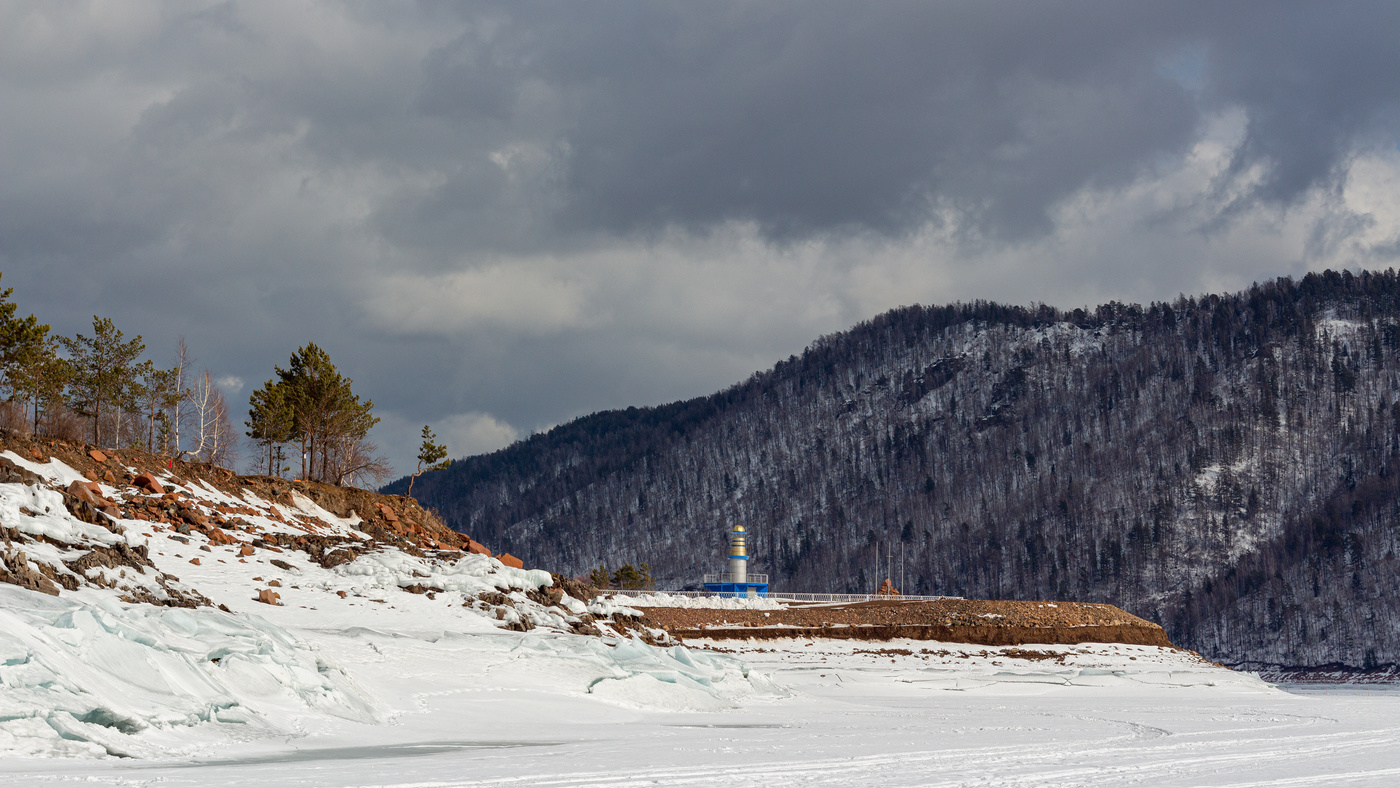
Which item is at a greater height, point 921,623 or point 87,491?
point 87,491

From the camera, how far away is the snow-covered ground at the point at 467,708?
12.9 meters

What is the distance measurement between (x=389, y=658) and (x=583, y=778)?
12122mm

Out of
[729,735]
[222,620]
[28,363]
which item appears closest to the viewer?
[729,735]

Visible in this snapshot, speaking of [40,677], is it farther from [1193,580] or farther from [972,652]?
[1193,580]

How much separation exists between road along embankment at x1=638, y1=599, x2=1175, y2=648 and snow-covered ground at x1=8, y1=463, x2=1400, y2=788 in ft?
52.5

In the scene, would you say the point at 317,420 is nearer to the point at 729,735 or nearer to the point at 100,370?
the point at 100,370

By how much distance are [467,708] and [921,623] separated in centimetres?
3808

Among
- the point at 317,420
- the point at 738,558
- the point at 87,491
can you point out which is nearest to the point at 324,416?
the point at 317,420

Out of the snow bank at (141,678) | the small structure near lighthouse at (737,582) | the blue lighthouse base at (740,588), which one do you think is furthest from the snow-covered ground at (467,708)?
the small structure near lighthouse at (737,582)

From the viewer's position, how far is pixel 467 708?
20.7 meters

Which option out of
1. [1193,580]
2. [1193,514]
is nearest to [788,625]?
[1193,580]

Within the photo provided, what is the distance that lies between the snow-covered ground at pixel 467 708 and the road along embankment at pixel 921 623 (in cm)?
1602

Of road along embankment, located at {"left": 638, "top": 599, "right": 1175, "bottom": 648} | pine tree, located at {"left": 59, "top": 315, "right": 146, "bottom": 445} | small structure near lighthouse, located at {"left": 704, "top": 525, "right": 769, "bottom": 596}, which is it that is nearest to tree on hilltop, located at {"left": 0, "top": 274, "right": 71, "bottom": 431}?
pine tree, located at {"left": 59, "top": 315, "right": 146, "bottom": 445}

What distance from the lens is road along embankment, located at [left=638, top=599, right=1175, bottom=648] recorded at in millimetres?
52750
